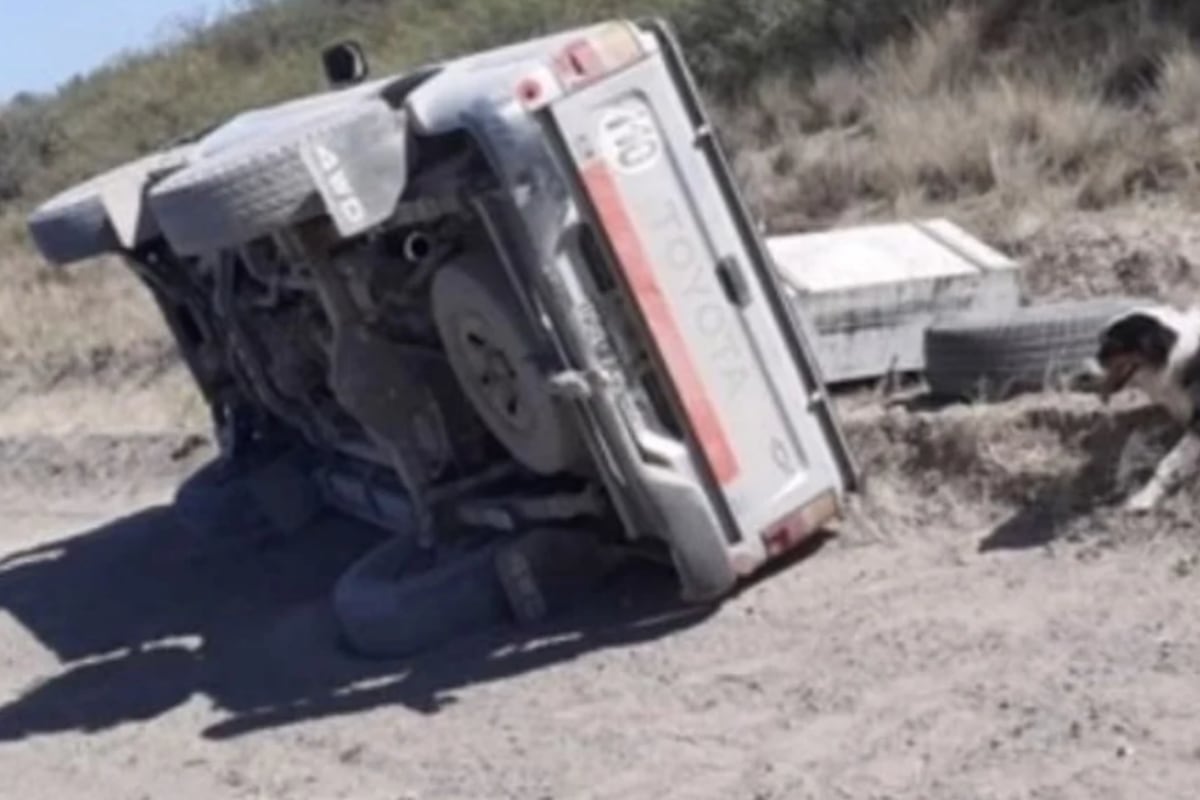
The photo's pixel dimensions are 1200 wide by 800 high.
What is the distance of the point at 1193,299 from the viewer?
11.6 m

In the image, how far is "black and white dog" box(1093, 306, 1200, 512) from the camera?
31.1 feet

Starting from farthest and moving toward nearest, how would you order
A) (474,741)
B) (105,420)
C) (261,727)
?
(105,420) → (261,727) → (474,741)

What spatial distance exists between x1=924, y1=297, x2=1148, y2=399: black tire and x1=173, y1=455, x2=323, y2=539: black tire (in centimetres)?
318

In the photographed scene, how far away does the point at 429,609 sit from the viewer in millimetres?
10641

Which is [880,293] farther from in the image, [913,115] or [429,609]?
[913,115]

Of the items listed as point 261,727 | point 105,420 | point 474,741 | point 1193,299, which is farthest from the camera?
point 105,420

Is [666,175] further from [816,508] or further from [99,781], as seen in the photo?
[99,781]

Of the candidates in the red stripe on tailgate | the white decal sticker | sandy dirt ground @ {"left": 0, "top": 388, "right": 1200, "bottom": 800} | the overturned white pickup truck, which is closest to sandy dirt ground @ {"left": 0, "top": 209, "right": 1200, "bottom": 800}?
sandy dirt ground @ {"left": 0, "top": 388, "right": 1200, "bottom": 800}

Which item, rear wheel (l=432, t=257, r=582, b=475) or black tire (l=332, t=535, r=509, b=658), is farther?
black tire (l=332, t=535, r=509, b=658)

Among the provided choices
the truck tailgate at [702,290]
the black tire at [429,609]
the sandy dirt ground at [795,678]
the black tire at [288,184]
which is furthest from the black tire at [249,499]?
the truck tailgate at [702,290]

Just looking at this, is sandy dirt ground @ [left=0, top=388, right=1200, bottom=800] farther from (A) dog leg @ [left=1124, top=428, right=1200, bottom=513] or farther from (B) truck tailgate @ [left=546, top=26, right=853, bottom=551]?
(B) truck tailgate @ [left=546, top=26, right=853, bottom=551]

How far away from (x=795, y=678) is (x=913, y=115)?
825 centimetres

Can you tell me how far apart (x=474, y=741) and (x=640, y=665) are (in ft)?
2.17

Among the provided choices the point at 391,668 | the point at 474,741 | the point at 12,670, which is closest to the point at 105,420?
the point at 12,670
